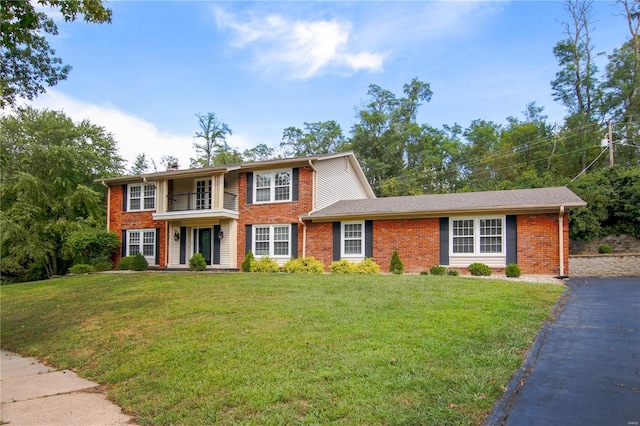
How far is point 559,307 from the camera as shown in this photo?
27.1 ft

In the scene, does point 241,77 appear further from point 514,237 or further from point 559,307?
point 559,307

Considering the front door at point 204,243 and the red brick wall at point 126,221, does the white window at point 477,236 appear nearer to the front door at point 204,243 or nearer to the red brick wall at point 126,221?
the front door at point 204,243

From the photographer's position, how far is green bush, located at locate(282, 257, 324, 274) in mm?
15844

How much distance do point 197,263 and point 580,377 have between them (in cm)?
1635

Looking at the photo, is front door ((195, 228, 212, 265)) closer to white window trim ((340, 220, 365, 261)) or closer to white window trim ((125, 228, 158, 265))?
white window trim ((125, 228, 158, 265))

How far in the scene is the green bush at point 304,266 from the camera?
15844 millimetres

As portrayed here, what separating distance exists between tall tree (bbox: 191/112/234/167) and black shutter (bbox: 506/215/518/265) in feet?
100

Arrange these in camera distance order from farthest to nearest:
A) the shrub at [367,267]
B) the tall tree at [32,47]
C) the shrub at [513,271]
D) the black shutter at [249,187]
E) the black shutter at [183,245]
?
the black shutter at [183,245] < the black shutter at [249,187] < the shrub at [367,267] < the shrub at [513,271] < the tall tree at [32,47]

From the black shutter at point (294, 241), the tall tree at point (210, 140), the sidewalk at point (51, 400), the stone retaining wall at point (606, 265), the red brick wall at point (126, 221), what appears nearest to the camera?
the sidewalk at point (51, 400)

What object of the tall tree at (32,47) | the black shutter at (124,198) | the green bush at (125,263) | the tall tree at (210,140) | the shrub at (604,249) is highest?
the tall tree at (210,140)

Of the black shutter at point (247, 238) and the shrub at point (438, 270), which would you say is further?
the black shutter at point (247, 238)

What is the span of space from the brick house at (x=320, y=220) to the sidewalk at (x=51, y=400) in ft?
39.9

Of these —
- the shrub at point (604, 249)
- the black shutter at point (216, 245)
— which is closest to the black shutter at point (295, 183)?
the black shutter at point (216, 245)

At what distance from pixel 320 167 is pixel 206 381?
14.9 m
